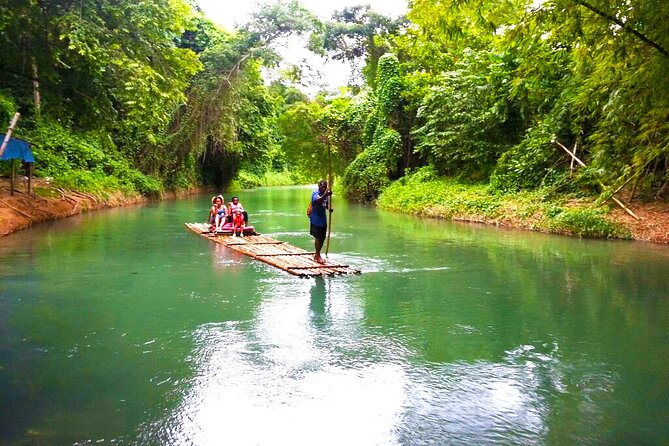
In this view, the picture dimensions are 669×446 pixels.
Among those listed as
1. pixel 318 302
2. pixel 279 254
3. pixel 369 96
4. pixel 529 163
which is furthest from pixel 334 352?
pixel 369 96

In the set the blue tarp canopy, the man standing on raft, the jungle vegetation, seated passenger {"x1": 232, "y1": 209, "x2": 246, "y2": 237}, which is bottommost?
seated passenger {"x1": 232, "y1": 209, "x2": 246, "y2": 237}

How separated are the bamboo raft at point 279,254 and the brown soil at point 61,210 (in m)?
4.63

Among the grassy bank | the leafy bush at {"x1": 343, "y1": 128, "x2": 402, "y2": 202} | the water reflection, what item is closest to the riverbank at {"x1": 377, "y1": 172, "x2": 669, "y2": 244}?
the grassy bank

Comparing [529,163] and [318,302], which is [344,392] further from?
[529,163]

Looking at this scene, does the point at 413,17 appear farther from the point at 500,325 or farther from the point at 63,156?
the point at 63,156

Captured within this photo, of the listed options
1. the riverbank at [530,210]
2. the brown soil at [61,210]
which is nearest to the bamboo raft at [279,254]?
the brown soil at [61,210]

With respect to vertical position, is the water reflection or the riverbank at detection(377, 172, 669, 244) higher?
the riverbank at detection(377, 172, 669, 244)

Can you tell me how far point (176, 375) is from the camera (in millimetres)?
5066

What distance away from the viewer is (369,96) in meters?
32.1

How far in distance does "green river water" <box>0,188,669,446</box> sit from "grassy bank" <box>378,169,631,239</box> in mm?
3368

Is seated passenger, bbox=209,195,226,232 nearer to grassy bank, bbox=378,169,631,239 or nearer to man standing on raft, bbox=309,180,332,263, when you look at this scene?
man standing on raft, bbox=309,180,332,263

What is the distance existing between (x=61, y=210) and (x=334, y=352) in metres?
15.5

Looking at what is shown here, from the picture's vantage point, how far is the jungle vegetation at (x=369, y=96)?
269 inches

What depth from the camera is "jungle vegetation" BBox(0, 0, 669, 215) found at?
683 cm
